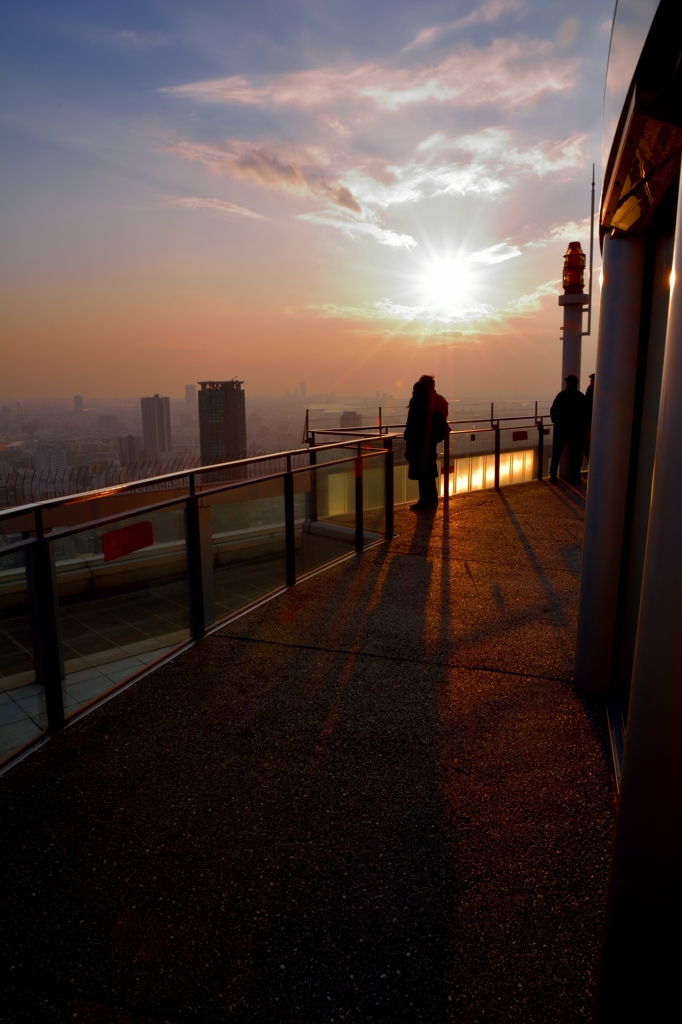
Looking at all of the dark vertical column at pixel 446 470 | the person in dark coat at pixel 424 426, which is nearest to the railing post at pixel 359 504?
the person in dark coat at pixel 424 426

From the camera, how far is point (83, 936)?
A: 208 centimetres

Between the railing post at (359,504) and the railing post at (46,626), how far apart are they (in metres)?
4.22

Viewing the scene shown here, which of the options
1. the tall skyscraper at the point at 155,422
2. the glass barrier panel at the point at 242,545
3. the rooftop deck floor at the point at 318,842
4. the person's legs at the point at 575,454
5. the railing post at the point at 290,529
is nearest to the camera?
the rooftop deck floor at the point at 318,842

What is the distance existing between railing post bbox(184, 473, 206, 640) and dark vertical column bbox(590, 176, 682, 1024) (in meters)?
3.53

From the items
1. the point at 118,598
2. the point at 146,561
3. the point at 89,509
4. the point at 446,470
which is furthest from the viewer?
the point at 446,470

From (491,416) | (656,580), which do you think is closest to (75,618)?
(656,580)

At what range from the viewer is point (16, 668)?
3.25 metres

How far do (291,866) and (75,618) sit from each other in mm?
1983

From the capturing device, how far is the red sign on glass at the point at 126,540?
3.60m

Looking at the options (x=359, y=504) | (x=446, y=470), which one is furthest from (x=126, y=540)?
(x=446, y=470)

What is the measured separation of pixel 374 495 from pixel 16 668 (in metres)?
5.09

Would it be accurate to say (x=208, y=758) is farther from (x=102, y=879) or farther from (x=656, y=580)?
(x=656, y=580)

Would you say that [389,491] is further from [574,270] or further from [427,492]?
[574,270]

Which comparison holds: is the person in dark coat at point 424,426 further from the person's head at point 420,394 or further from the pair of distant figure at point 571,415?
the pair of distant figure at point 571,415
